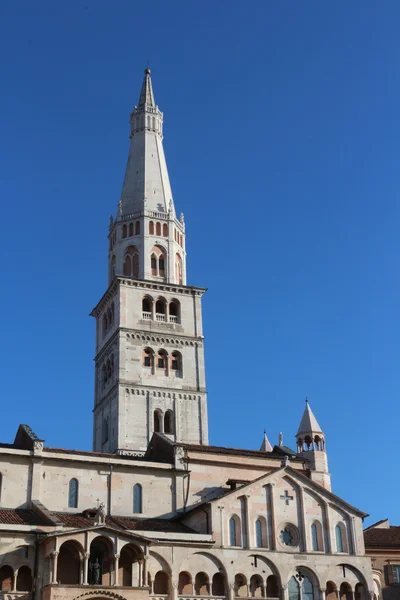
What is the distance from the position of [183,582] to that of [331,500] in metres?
11.3

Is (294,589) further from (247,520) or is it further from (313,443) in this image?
(313,443)

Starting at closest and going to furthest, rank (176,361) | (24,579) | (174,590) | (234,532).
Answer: (24,579) → (174,590) → (234,532) → (176,361)

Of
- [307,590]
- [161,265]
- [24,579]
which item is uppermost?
[161,265]

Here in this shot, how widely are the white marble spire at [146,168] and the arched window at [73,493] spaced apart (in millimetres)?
30804

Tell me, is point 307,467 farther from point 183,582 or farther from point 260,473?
point 183,582

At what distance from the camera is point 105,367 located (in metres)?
69.7

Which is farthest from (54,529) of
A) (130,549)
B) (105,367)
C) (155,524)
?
(105,367)

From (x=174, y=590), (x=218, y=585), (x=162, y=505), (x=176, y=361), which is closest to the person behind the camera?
(x=174, y=590)

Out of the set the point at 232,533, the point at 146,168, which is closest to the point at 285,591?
the point at 232,533

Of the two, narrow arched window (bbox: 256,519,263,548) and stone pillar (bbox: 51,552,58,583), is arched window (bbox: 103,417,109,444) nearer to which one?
narrow arched window (bbox: 256,519,263,548)

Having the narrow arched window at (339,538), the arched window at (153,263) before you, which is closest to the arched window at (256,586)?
the narrow arched window at (339,538)

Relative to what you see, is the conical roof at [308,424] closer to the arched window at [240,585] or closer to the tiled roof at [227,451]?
the tiled roof at [227,451]

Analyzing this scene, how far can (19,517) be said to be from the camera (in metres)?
44.6

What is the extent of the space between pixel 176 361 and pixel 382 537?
21025 millimetres
